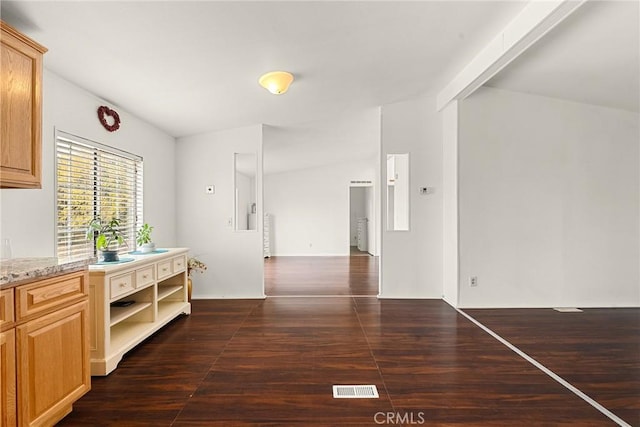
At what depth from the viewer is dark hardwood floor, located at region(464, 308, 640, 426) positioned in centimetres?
214

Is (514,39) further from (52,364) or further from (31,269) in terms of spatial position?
(52,364)

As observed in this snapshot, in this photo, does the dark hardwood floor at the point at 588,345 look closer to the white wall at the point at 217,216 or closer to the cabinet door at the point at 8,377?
A: the white wall at the point at 217,216

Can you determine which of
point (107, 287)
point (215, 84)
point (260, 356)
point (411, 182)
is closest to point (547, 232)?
point (411, 182)

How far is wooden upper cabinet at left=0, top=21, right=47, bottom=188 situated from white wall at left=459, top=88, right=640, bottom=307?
13.1ft

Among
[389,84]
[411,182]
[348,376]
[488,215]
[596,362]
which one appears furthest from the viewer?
[411,182]

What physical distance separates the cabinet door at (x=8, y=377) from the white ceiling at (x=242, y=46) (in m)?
1.73

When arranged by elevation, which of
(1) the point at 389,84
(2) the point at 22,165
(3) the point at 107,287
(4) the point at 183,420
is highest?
(1) the point at 389,84

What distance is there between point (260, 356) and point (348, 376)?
2.54 ft

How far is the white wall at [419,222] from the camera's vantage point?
4449 millimetres

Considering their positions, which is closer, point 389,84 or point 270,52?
point 270,52

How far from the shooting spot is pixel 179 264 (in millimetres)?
3680

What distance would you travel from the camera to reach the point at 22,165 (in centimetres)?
183

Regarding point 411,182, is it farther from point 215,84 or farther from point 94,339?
point 94,339

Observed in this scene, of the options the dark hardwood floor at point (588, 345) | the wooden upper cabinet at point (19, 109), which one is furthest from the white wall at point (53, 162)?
the dark hardwood floor at point (588, 345)
